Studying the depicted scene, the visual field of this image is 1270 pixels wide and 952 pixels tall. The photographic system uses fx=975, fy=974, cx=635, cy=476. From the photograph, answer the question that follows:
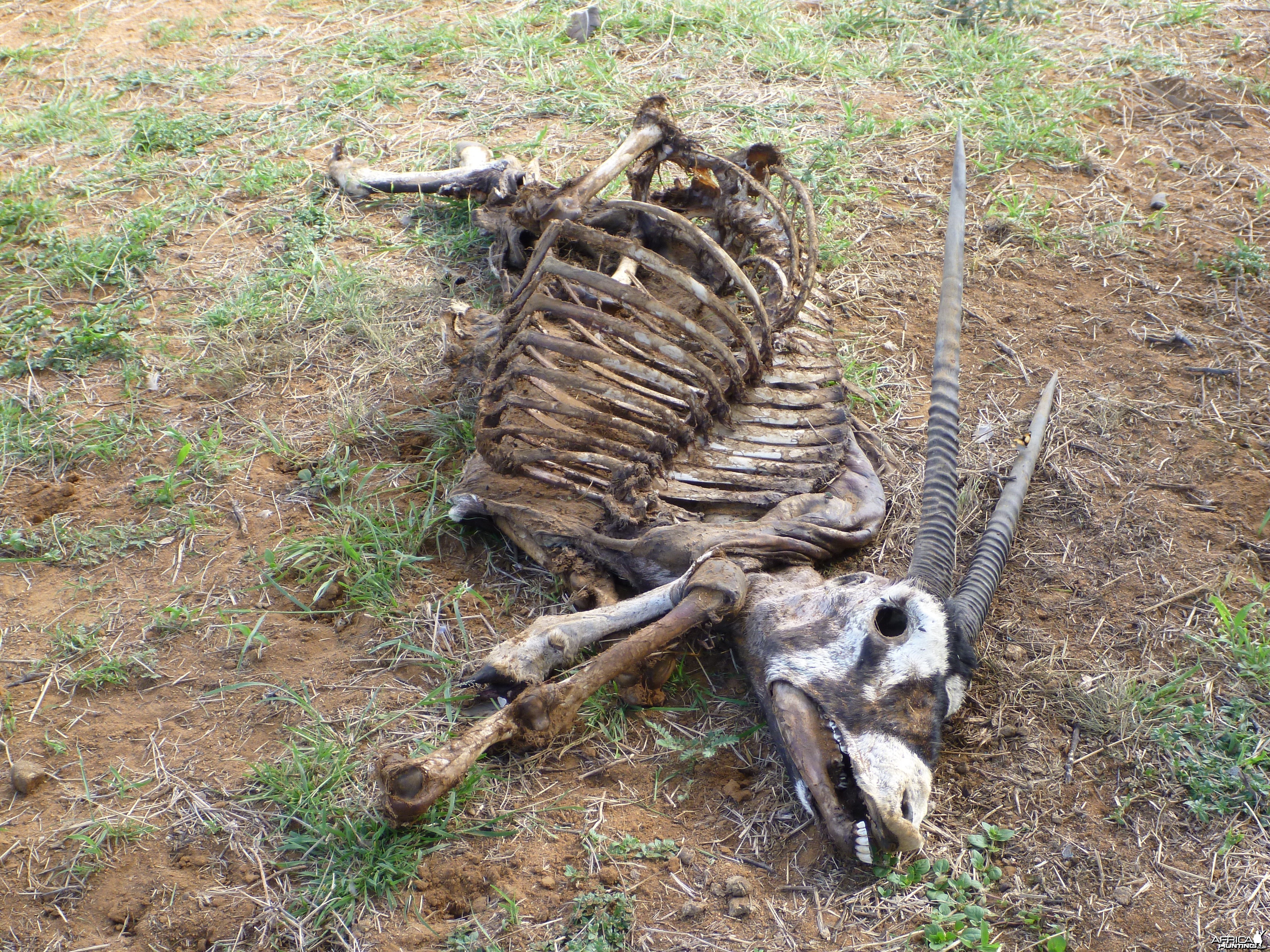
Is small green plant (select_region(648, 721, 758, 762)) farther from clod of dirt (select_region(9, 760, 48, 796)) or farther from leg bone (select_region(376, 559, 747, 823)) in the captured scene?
clod of dirt (select_region(9, 760, 48, 796))

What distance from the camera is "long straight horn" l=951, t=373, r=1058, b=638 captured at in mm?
2512

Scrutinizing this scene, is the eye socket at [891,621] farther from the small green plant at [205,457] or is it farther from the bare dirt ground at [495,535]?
the small green plant at [205,457]

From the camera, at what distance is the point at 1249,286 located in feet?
14.0

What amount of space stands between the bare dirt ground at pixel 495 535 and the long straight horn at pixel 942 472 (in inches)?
17.2

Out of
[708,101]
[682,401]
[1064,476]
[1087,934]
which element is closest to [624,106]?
[708,101]

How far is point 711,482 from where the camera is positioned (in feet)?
10.6

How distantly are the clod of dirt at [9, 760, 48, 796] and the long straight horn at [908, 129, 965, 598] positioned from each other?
2356 millimetres

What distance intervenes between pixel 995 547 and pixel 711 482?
0.93m

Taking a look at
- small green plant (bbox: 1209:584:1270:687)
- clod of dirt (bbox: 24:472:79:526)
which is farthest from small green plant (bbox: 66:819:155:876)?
small green plant (bbox: 1209:584:1270:687)

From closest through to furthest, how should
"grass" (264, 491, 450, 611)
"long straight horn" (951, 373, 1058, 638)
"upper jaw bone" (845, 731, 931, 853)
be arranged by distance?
→ "upper jaw bone" (845, 731, 931, 853) < "long straight horn" (951, 373, 1058, 638) < "grass" (264, 491, 450, 611)

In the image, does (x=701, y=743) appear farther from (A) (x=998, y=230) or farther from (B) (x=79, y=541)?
(A) (x=998, y=230)

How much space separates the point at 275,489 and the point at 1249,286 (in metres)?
4.15

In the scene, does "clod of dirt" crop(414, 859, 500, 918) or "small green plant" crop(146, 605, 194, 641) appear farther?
"small green plant" crop(146, 605, 194, 641)

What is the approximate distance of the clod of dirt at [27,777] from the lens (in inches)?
99.7
